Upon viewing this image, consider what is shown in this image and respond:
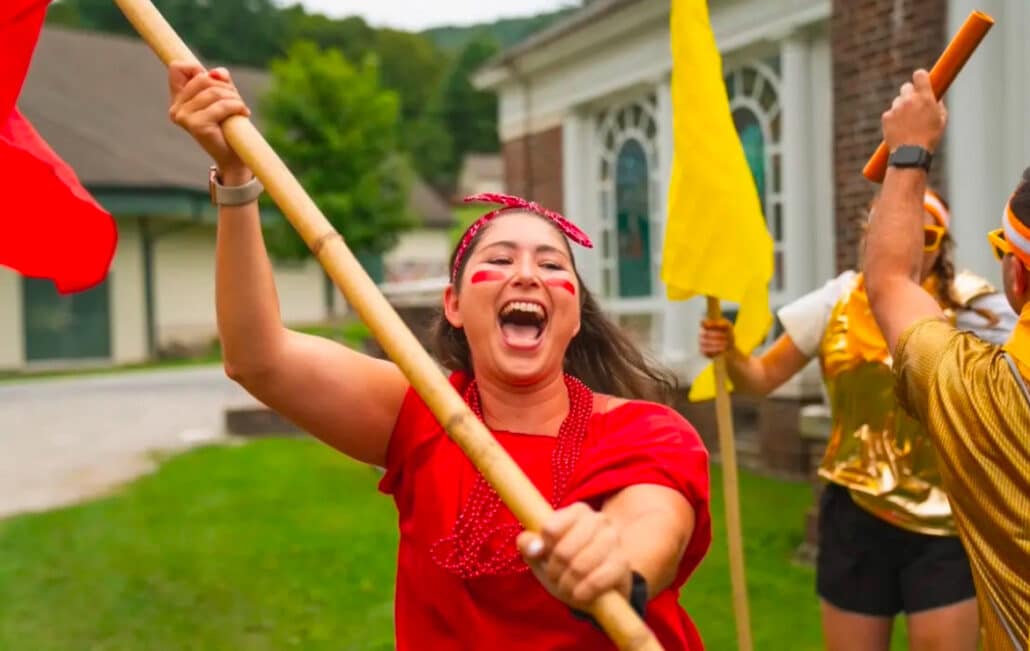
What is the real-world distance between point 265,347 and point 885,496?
7.27ft

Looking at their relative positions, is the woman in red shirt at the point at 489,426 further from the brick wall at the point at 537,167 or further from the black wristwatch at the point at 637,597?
the brick wall at the point at 537,167

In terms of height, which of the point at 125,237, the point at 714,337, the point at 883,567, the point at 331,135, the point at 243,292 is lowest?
the point at 883,567

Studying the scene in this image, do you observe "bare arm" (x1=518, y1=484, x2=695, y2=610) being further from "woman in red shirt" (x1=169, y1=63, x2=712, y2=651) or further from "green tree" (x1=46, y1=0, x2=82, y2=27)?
"green tree" (x1=46, y1=0, x2=82, y2=27)

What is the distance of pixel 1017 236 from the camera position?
6.95 ft

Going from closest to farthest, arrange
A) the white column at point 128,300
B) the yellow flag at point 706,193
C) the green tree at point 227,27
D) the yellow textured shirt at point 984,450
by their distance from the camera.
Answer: the yellow textured shirt at point 984,450 → the yellow flag at point 706,193 → the white column at point 128,300 → the green tree at point 227,27

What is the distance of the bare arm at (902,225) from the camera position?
230cm

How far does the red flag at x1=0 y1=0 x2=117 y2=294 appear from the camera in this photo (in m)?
2.57

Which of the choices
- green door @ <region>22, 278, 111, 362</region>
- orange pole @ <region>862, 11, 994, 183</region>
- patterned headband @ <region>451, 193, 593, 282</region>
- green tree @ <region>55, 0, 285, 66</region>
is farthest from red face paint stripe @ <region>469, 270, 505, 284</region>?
green tree @ <region>55, 0, 285, 66</region>

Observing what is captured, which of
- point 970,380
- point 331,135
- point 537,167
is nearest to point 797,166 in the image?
point 537,167

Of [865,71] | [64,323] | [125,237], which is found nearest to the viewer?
[865,71]

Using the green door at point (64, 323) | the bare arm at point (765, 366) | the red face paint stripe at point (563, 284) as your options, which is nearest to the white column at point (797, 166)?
the bare arm at point (765, 366)

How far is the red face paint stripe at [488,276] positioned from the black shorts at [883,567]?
1935 mm

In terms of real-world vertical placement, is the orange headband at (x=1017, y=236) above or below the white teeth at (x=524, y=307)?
above

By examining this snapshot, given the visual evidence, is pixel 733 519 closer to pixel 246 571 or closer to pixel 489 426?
pixel 489 426
